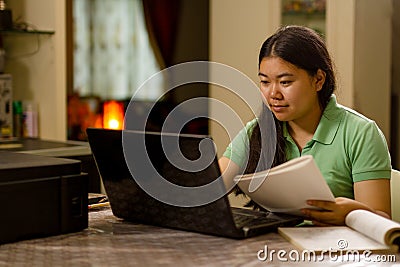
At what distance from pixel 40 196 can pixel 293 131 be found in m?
0.78

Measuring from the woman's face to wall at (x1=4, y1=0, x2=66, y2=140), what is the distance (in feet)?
5.25

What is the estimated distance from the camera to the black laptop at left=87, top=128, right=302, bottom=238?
1404 millimetres

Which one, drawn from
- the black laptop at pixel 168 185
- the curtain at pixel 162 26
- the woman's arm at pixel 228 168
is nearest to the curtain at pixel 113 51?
the curtain at pixel 162 26

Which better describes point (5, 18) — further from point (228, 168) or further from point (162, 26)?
point (162, 26)

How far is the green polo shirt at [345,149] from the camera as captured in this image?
1773mm

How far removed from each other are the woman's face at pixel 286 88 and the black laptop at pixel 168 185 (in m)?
0.33

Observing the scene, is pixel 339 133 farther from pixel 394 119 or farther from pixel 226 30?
pixel 226 30

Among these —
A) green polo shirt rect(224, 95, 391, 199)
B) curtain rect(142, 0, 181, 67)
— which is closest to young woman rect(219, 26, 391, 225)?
green polo shirt rect(224, 95, 391, 199)

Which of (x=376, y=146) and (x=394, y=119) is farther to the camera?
(x=394, y=119)

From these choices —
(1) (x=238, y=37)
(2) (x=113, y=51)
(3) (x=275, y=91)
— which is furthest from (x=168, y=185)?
(2) (x=113, y=51)

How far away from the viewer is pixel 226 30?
383 centimetres

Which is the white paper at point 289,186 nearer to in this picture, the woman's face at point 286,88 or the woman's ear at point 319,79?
the woman's face at point 286,88

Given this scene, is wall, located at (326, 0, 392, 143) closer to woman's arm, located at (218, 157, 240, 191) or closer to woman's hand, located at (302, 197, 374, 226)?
woman's arm, located at (218, 157, 240, 191)

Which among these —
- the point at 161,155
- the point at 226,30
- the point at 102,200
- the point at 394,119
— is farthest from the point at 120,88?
the point at 161,155
